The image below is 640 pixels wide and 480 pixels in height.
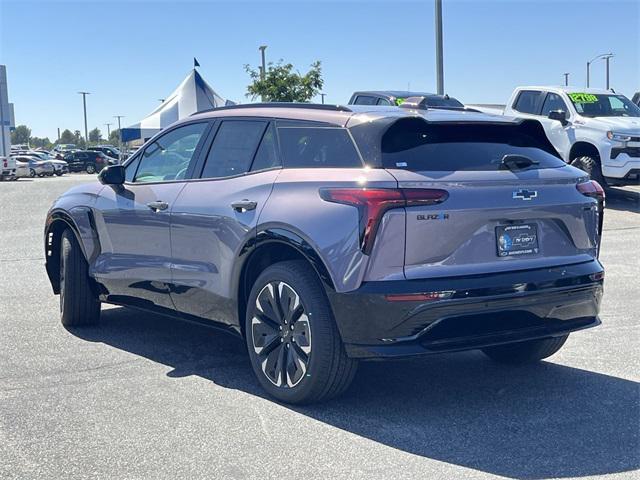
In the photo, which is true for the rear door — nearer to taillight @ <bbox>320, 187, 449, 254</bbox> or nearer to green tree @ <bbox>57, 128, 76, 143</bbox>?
taillight @ <bbox>320, 187, 449, 254</bbox>

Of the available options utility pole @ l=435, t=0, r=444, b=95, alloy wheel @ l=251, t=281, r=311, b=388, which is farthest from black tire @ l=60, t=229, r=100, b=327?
utility pole @ l=435, t=0, r=444, b=95

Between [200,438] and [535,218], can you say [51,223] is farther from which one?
[535,218]

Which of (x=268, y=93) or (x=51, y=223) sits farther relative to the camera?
(x=268, y=93)

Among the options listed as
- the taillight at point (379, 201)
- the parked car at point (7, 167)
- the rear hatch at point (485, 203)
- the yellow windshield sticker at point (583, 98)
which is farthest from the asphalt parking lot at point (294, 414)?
the parked car at point (7, 167)

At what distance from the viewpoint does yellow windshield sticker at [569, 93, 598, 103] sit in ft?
54.1

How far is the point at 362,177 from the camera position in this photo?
4340 mm

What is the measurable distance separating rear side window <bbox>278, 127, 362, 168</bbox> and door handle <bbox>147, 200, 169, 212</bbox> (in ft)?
3.49

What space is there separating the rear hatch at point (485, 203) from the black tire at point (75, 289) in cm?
322

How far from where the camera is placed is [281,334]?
4.76m

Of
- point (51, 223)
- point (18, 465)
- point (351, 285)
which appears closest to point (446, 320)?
point (351, 285)

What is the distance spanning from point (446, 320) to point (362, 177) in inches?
33.8

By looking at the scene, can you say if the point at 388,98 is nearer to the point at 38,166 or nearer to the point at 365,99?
the point at 365,99

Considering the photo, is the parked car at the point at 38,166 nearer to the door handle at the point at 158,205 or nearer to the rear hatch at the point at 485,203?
the door handle at the point at 158,205

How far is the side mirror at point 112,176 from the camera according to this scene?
616 cm
